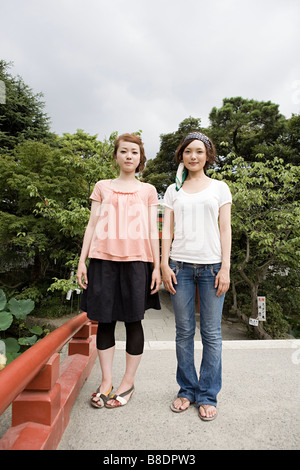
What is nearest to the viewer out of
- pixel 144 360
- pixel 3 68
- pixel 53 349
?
pixel 53 349

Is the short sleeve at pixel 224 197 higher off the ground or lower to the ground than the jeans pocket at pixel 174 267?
higher

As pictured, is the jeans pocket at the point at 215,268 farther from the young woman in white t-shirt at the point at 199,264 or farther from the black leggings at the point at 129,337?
the black leggings at the point at 129,337

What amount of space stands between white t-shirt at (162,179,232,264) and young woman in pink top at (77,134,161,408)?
0.17 m

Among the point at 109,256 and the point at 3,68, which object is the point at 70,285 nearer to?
the point at 109,256

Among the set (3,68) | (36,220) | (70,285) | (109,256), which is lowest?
(70,285)

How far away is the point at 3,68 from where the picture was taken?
1116 centimetres

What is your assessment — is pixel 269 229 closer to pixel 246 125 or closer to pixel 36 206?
pixel 36 206

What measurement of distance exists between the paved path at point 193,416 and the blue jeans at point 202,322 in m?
0.18

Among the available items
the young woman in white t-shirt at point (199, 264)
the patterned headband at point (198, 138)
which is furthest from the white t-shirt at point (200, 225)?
the patterned headband at point (198, 138)

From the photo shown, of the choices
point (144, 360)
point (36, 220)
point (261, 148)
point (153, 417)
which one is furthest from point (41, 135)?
point (153, 417)

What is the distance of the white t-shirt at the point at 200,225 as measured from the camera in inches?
62.0

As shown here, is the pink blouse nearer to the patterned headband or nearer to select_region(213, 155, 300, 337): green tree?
the patterned headband

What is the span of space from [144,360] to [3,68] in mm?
12874

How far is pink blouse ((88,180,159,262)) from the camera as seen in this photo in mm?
1591
